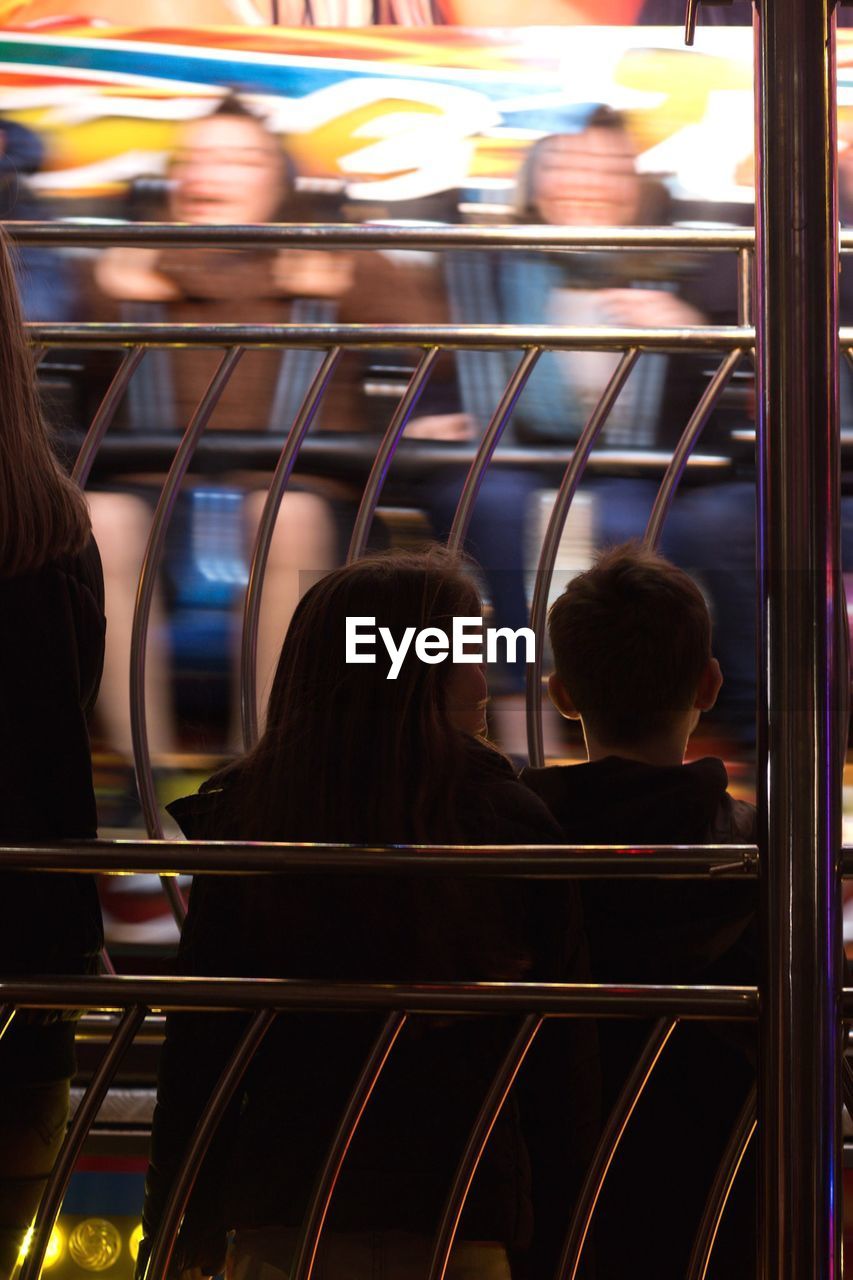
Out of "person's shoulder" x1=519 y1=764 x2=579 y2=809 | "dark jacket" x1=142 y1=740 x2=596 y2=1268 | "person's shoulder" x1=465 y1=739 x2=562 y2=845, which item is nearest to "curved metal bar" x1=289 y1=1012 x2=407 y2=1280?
"dark jacket" x1=142 y1=740 x2=596 y2=1268

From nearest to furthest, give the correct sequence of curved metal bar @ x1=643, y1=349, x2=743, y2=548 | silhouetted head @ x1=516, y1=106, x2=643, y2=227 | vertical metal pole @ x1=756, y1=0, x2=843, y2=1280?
vertical metal pole @ x1=756, y1=0, x2=843, y2=1280 → curved metal bar @ x1=643, y1=349, x2=743, y2=548 → silhouetted head @ x1=516, y1=106, x2=643, y2=227

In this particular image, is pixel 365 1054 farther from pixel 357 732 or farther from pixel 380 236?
pixel 380 236

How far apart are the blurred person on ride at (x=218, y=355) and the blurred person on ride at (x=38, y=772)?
0.95 meters

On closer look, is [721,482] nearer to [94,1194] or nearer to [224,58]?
[224,58]

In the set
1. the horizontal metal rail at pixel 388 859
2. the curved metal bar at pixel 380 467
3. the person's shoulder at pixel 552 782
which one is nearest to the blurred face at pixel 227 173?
the curved metal bar at pixel 380 467

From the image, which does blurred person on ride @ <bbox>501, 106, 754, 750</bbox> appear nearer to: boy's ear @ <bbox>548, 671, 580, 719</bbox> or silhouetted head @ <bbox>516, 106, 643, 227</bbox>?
silhouetted head @ <bbox>516, 106, 643, 227</bbox>

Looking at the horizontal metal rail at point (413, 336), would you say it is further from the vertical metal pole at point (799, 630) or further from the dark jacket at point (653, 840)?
the vertical metal pole at point (799, 630)

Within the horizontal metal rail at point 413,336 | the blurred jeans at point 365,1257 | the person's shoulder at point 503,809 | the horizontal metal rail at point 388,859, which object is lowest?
the blurred jeans at point 365,1257

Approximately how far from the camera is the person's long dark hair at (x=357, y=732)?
0.99m

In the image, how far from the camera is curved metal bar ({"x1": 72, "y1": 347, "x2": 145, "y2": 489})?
1.51m

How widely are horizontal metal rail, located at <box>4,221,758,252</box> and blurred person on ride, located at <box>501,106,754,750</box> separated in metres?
0.56

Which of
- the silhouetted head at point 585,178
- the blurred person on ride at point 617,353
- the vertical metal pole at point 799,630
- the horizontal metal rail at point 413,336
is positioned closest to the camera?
the vertical metal pole at point 799,630

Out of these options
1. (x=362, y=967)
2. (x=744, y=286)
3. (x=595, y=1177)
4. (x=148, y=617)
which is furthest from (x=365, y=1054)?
(x=744, y=286)

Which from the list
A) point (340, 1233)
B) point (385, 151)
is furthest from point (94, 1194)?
point (385, 151)
